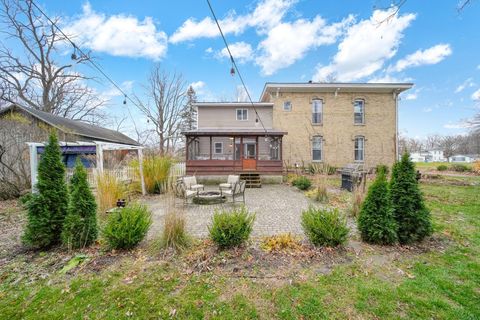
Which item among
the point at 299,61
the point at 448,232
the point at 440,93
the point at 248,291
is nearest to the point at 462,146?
the point at 440,93

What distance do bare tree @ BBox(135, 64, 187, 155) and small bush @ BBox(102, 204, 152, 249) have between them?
67.5ft

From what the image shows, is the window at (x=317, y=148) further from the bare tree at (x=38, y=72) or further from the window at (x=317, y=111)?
the bare tree at (x=38, y=72)

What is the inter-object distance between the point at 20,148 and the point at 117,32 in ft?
23.7

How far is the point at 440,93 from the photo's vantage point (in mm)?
13039

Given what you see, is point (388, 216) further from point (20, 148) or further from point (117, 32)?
point (20, 148)

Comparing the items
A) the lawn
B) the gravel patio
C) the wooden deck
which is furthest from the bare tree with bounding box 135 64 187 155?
the lawn

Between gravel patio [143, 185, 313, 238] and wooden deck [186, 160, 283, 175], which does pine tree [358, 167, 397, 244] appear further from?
wooden deck [186, 160, 283, 175]

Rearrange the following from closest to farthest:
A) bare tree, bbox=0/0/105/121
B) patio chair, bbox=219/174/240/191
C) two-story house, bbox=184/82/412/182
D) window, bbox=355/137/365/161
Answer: patio chair, bbox=219/174/240/191, bare tree, bbox=0/0/105/121, two-story house, bbox=184/82/412/182, window, bbox=355/137/365/161

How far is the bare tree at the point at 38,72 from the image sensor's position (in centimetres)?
1477

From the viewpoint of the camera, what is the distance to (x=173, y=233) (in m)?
3.69

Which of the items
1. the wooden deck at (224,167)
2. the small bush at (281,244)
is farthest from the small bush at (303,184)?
the small bush at (281,244)

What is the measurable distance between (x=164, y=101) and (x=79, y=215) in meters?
23.3

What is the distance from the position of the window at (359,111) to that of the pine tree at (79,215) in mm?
17956

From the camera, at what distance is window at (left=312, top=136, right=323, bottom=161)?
1642 cm
